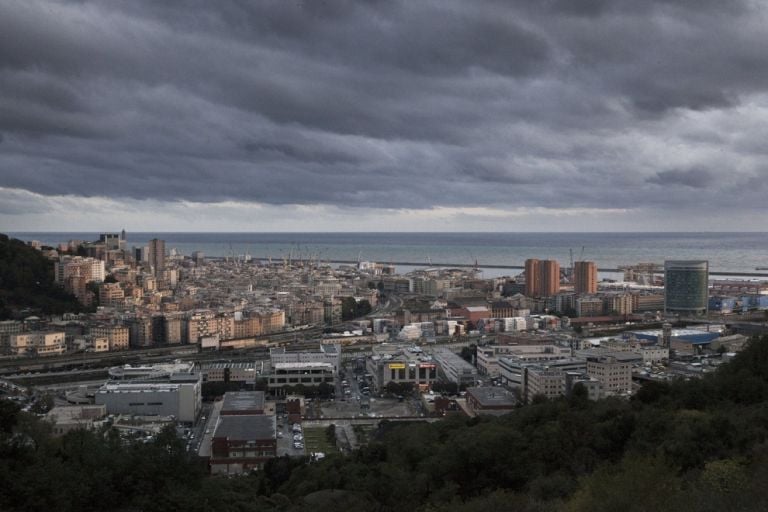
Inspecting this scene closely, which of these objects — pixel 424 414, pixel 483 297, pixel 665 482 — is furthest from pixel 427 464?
pixel 483 297

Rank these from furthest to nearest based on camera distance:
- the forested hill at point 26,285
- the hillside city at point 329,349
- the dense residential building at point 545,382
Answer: the forested hill at point 26,285 < the dense residential building at point 545,382 < the hillside city at point 329,349

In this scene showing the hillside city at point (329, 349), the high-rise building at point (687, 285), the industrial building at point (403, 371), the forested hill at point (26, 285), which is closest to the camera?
the hillside city at point (329, 349)

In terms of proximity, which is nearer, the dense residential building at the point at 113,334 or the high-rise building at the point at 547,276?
the dense residential building at the point at 113,334

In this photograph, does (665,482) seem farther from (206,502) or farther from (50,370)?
(50,370)

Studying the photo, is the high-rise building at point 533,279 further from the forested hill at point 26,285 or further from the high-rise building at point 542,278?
the forested hill at point 26,285

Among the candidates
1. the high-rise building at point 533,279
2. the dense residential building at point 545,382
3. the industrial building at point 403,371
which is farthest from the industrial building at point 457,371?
the high-rise building at point 533,279

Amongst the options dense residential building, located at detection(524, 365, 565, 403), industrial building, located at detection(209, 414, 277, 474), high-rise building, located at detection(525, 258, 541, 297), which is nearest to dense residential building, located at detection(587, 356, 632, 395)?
dense residential building, located at detection(524, 365, 565, 403)

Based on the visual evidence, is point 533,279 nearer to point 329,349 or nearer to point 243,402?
point 329,349
